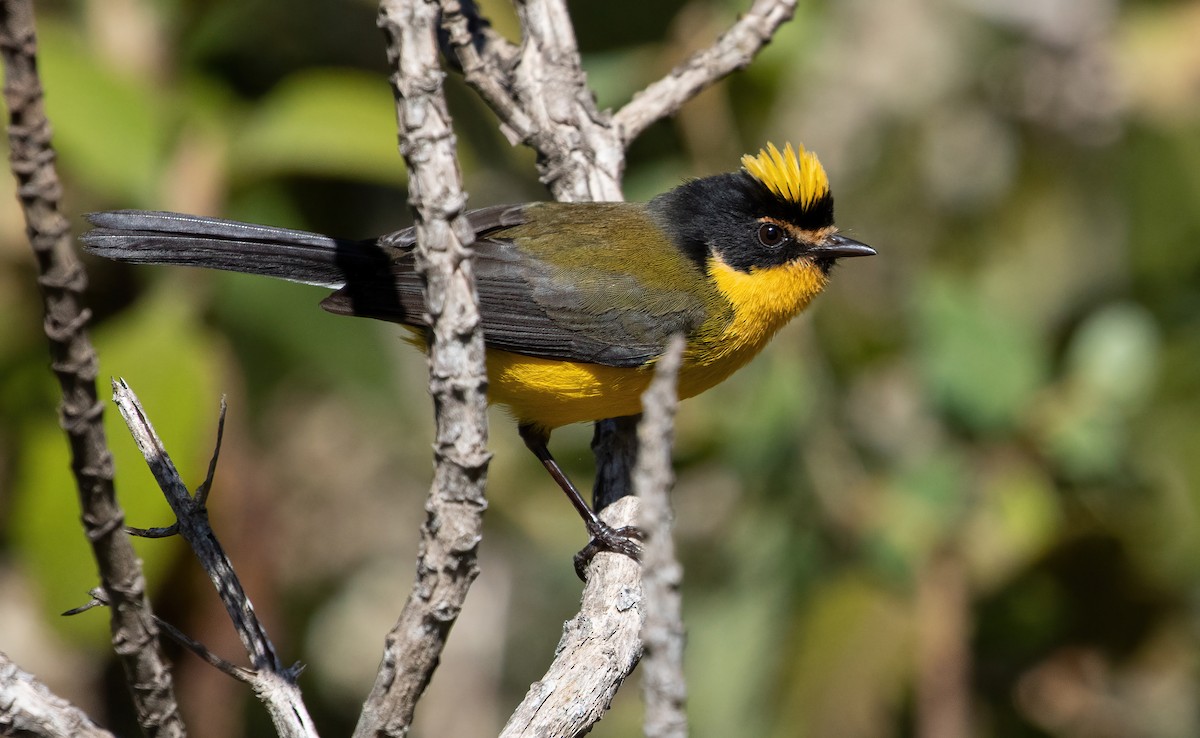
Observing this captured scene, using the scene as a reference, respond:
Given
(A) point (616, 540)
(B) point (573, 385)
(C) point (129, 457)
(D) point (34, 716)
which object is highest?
(B) point (573, 385)

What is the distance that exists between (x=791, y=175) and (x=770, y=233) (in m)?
0.20

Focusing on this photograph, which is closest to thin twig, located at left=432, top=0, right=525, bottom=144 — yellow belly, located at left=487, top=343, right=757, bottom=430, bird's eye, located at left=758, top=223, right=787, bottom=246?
yellow belly, located at left=487, top=343, right=757, bottom=430

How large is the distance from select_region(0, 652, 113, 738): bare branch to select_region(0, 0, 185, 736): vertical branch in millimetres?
160

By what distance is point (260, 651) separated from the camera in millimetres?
2035

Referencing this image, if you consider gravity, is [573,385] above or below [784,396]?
below

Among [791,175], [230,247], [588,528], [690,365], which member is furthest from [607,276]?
[230,247]

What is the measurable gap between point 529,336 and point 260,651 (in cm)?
167

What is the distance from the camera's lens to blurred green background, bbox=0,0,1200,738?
396cm

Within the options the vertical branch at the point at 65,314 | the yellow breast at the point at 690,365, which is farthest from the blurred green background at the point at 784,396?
the vertical branch at the point at 65,314

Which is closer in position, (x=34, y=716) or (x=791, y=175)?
(x=34, y=716)

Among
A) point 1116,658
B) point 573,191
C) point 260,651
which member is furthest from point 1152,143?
point 260,651

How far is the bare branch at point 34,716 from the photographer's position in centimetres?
174

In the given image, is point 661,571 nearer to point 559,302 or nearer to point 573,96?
point 559,302

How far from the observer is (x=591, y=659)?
101 inches
